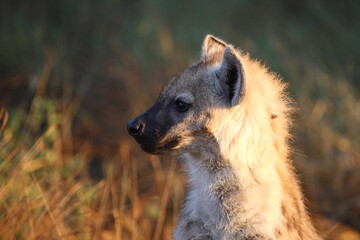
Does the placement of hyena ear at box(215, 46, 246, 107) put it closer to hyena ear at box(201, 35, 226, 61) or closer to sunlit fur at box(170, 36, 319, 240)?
sunlit fur at box(170, 36, 319, 240)

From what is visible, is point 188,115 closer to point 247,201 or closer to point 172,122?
point 172,122

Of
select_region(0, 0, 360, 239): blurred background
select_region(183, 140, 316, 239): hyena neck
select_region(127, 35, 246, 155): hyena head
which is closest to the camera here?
select_region(183, 140, 316, 239): hyena neck

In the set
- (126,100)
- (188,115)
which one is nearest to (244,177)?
(188,115)

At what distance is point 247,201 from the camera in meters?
2.61

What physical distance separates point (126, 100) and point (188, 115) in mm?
3676

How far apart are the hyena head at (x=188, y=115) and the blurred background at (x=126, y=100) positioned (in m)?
0.49

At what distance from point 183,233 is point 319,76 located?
11.5 feet

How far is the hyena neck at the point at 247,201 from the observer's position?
258 centimetres

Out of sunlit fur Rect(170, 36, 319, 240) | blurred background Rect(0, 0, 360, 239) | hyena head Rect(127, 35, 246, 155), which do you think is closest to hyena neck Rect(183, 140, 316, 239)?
sunlit fur Rect(170, 36, 319, 240)

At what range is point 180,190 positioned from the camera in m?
5.22

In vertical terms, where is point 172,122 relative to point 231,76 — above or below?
below

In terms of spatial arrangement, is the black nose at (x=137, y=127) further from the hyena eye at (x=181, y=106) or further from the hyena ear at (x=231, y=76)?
the hyena ear at (x=231, y=76)

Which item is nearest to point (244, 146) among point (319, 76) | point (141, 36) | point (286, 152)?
point (286, 152)

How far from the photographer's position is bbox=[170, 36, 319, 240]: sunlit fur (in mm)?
2602
